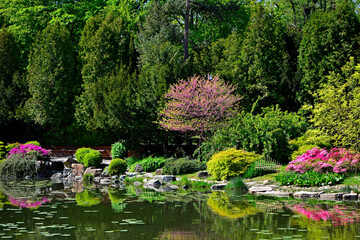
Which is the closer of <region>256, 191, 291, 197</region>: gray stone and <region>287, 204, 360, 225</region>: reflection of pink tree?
<region>287, 204, 360, 225</region>: reflection of pink tree

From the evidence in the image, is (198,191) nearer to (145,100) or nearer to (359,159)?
(359,159)

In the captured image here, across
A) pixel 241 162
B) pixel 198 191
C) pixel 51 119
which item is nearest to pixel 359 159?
pixel 241 162

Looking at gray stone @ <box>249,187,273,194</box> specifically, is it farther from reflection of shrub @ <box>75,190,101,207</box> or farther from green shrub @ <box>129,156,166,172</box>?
green shrub @ <box>129,156,166,172</box>

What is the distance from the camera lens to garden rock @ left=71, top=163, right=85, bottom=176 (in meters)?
24.9

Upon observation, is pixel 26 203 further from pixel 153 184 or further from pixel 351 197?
pixel 351 197

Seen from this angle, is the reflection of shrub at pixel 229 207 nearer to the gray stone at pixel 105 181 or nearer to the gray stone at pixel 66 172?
the gray stone at pixel 105 181

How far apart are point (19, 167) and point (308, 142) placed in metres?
15.0

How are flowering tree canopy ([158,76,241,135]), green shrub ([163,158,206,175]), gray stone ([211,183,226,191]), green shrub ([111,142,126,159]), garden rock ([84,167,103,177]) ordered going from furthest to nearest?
1. green shrub ([111,142,126,159])
2. garden rock ([84,167,103,177])
3. flowering tree canopy ([158,76,241,135])
4. green shrub ([163,158,206,175])
5. gray stone ([211,183,226,191])

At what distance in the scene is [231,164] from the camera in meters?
18.0

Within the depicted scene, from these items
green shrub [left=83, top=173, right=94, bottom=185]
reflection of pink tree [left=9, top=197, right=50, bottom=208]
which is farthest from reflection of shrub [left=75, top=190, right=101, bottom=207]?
green shrub [left=83, top=173, right=94, bottom=185]

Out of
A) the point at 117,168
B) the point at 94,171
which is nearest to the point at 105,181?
the point at 117,168

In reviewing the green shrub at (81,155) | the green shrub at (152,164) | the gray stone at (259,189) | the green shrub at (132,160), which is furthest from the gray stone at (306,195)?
the green shrub at (81,155)

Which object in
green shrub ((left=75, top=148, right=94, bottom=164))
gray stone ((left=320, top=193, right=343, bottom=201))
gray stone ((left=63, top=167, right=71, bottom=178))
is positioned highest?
green shrub ((left=75, top=148, right=94, bottom=164))

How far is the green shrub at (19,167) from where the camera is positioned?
978 inches
